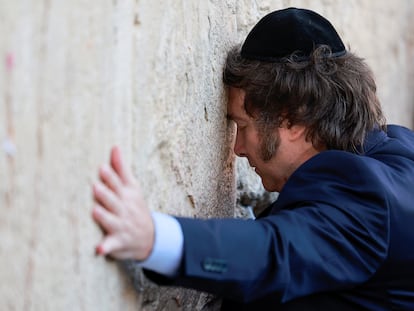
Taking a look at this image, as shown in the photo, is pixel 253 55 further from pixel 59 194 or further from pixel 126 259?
pixel 59 194

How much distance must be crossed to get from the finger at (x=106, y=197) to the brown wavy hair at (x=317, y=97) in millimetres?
538

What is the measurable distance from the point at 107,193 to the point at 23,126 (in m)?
0.20

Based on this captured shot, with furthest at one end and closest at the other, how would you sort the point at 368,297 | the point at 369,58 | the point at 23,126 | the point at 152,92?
the point at 369,58 < the point at 368,297 < the point at 152,92 < the point at 23,126

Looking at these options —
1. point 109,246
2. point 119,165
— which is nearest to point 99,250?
point 109,246

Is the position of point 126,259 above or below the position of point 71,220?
below

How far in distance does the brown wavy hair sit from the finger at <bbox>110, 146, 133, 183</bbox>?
0.50 metres

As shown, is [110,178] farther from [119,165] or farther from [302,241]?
[302,241]

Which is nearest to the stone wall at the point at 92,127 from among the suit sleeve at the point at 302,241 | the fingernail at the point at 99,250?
the fingernail at the point at 99,250

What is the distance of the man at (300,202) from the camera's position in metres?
1.15

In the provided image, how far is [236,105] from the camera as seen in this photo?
5.44 feet

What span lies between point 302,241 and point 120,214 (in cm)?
30

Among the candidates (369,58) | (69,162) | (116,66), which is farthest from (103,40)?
(369,58)

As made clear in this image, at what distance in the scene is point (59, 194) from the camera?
1.00 meters

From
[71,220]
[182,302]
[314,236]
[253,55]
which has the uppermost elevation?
[253,55]
